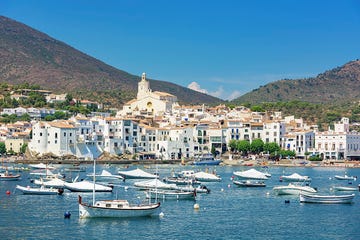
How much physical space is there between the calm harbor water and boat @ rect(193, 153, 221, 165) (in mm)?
45712

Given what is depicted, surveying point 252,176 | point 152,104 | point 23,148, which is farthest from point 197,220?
point 152,104

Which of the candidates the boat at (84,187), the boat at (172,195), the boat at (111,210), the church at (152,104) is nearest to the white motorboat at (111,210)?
the boat at (111,210)

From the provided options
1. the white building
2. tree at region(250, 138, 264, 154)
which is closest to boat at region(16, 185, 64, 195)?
the white building

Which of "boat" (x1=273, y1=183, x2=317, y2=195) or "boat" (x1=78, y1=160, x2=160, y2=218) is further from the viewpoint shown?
"boat" (x1=273, y1=183, x2=317, y2=195)

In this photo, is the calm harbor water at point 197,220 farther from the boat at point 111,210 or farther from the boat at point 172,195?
Result: the boat at point 172,195

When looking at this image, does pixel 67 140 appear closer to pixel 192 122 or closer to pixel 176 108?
pixel 192 122

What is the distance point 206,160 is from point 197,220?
62.7 metres

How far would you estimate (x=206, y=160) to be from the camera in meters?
103

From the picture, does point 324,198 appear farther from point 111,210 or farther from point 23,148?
point 23,148

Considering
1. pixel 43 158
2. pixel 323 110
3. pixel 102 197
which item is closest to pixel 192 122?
pixel 43 158

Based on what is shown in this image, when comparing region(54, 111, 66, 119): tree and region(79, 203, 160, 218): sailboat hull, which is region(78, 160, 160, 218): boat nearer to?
region(79, 203, 160, 218): sailboat hull

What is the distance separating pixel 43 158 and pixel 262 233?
66784 millimetres

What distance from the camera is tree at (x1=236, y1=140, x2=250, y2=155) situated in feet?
353

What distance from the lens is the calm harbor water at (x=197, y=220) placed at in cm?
3575
